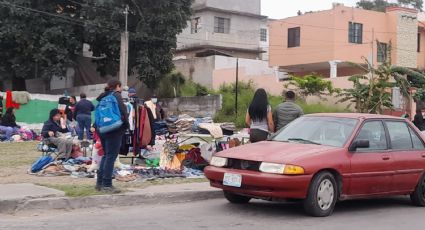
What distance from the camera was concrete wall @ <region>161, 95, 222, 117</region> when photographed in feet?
101

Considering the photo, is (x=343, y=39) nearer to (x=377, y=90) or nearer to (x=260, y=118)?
(x=377, y=90)

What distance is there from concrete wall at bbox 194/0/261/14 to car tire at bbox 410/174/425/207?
115 feet

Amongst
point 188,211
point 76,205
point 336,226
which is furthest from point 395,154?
point 76,205

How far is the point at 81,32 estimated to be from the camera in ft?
104

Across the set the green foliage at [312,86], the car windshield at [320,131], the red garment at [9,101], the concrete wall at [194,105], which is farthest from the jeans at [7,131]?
the green foliage at [312,86]

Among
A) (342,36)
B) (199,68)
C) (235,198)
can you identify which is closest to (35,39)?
(199,68)

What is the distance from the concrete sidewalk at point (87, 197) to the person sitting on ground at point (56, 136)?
106 inches

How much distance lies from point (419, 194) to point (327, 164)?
2405mm

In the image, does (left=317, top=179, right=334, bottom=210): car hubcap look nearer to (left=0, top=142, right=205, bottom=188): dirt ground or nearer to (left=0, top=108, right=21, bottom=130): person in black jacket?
(left=0, top=142, right=205, bottom=188): dirt ground

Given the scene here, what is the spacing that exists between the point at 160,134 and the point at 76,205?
961 centimetres

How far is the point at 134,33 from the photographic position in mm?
30594

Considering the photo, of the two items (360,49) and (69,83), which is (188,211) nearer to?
(69,83)

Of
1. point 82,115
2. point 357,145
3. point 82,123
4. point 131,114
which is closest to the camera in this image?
point 357,145

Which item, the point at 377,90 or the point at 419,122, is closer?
the point at 419,122
